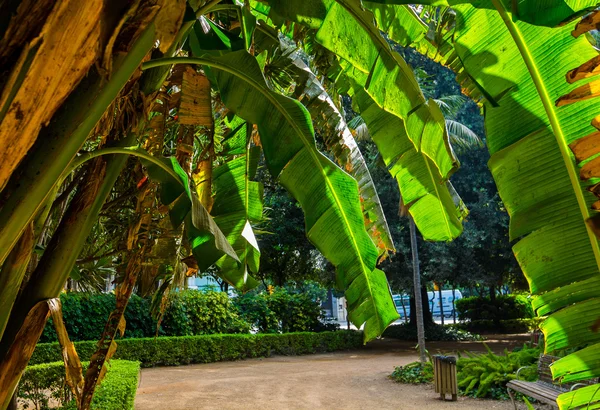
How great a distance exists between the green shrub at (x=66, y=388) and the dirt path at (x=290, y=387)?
219 cm

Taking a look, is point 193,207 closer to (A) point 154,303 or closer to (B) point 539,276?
(B) point 539,276

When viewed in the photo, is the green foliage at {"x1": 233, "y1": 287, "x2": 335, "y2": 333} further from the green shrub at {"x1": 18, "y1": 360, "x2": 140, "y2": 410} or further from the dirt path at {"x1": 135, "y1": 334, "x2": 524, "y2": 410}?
the green shrub at {"x1": 18, "y1": 360, "x2": 140, "y2": 410}

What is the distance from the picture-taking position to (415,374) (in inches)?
512

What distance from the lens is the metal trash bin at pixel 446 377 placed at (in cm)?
1024

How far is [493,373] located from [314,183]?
30.4 ft

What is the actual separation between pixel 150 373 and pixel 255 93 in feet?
43.7

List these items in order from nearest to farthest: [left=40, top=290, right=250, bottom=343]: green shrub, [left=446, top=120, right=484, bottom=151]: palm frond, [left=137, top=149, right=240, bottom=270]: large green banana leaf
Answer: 1. [left=137, top=149, right=240, bottom=270]: large green banana leaf
2. [left=40, top=290, right=250, bottom=343]: green shrub
3. [left=446, top=120, right=484, bottom=151]: palm frond

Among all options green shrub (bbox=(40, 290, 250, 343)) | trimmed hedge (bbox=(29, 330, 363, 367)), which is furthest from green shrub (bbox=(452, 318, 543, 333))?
green shrub (bbox=(40, 290, 250, 343))

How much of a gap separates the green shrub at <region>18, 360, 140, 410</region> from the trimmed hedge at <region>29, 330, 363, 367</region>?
204 inches

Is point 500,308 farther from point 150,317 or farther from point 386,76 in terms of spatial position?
point 386,76

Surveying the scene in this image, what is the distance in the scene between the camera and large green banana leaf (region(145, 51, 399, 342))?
2.59 metres

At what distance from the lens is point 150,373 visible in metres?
14.5

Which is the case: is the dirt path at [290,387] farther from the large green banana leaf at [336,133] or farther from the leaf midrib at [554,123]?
the leaf midrib at [554,123]

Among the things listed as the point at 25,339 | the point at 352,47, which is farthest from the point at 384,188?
the point at 25,339
